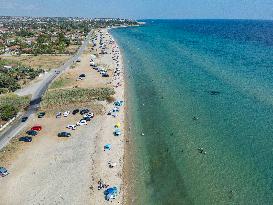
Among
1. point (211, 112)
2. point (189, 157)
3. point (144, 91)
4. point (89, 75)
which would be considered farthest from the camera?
point (89, 75)

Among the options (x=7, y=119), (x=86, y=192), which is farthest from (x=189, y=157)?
(x=7, y=119)

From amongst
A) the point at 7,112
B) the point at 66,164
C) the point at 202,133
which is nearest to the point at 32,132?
the point at 7,112

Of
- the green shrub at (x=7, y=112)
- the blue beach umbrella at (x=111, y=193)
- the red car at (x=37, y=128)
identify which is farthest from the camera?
the green shrub at (x=7, y=112)

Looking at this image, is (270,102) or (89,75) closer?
(270,102)

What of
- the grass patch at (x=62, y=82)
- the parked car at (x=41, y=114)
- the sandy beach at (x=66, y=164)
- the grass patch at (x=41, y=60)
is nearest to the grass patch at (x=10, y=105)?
the parked car at (x=41, y=114)

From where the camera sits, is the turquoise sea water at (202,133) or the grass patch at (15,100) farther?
the grass patch at (15,100)

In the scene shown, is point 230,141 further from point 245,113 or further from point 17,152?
point 17,152

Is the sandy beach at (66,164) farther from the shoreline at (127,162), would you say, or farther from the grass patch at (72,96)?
the grass patch at (72,96)
